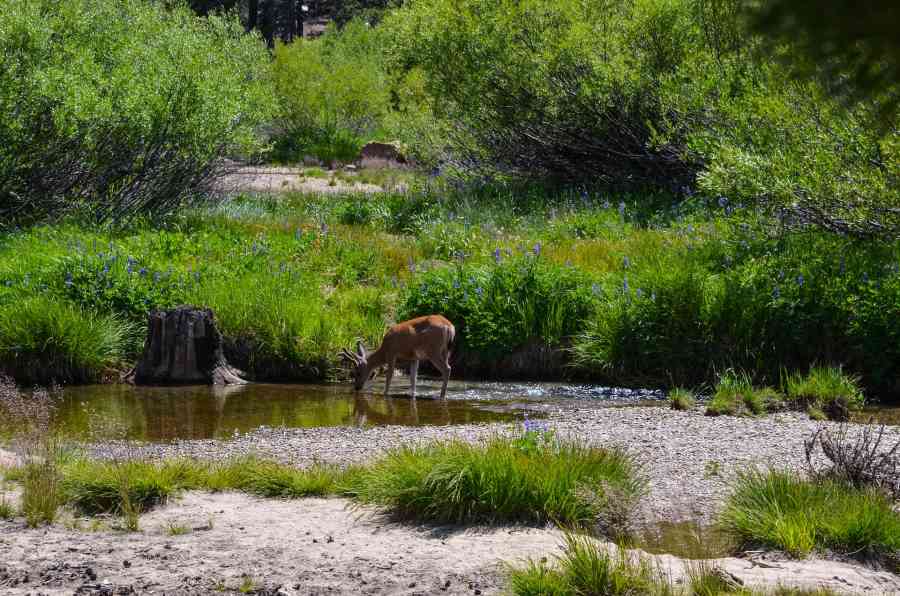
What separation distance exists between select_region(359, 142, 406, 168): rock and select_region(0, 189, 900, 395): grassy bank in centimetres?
2138

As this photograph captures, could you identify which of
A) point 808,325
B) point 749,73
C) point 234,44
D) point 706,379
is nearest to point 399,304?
point 706,379

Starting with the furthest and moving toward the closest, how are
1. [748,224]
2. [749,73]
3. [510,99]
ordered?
1. [510,99]
2. [749,73]
3. [748,224]

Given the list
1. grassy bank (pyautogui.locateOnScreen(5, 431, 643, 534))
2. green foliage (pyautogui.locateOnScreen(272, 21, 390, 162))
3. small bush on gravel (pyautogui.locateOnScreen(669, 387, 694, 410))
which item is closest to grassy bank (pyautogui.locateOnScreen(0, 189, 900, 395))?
small bush on gravel (pyautogui.locateOnScreen(669, 387, 694, 410))

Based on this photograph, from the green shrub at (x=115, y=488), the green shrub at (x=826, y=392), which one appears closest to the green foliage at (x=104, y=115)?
the green shrub at (x=115, y=488)

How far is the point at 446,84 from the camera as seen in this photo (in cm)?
2547

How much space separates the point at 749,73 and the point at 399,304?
22.6ft

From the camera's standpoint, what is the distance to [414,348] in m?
13.2

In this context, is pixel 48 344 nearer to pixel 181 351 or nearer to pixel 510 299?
pixel 181 351

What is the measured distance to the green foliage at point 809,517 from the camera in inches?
253

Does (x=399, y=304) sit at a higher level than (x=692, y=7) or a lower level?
lower

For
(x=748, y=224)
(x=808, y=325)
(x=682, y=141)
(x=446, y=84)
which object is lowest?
(x=808, y=325)

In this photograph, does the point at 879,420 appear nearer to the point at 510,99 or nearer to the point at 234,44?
the point at 510,99

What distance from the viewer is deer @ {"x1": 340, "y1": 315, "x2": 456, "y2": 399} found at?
13039mm

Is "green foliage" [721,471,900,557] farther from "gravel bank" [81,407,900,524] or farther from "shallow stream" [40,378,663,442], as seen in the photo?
"shallow stream" [40,378,663,442]
